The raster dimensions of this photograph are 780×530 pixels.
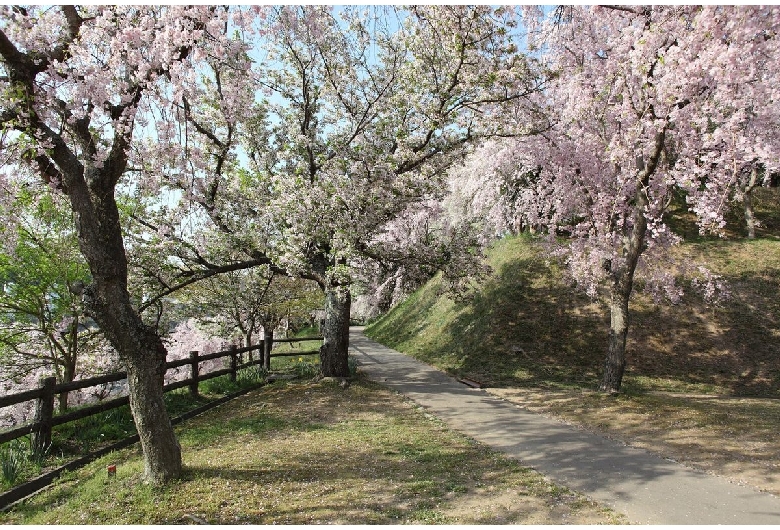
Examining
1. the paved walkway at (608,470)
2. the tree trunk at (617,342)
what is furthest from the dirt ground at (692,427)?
the tree trunk at (617,342)

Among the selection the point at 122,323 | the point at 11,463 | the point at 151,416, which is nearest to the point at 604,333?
the point at 151,416

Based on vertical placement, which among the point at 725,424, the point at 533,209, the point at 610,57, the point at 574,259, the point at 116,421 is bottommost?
the point at 725,424

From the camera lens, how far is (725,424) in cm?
880

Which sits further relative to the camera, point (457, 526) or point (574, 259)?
point (574, 259)

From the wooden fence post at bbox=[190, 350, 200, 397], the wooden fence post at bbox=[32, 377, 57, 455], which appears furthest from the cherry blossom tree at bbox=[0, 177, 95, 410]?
the wooden fence post at bbox=[32, 377, 57, 455]

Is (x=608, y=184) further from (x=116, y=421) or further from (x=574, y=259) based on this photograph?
(x=116, y=421)

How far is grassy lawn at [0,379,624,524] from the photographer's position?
15.9 feet

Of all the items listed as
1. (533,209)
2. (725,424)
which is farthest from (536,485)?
(533,209)

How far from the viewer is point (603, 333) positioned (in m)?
16.6

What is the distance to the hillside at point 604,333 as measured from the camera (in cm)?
1416

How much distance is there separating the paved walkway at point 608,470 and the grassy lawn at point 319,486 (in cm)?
38

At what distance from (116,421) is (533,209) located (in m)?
12.3

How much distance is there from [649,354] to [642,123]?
30.9ft

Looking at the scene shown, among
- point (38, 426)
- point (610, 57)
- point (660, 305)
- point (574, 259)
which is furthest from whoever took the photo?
point (660, 305)
